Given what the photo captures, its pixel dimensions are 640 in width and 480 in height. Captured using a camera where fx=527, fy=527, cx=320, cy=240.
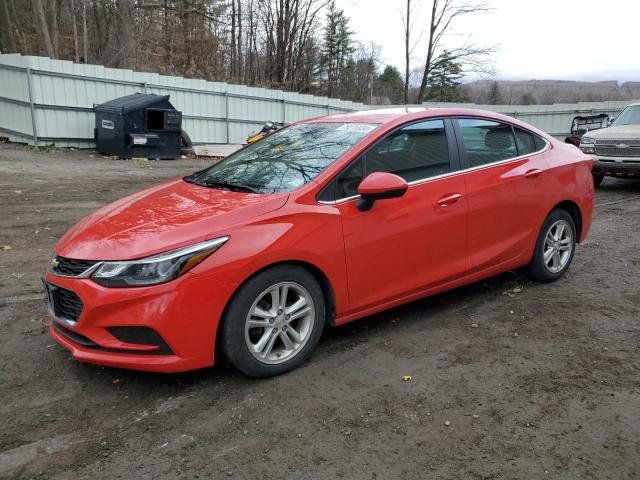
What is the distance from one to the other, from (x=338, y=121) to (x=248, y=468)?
277cm

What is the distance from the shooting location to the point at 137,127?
1348 cm

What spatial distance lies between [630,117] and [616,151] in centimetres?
145

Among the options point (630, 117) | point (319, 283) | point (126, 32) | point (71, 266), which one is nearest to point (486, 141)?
point (319, 283)

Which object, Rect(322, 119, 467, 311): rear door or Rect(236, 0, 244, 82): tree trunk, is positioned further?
Rect(236, 0, 244, 82): tree trunk

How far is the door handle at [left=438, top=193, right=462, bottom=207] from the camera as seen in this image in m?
3.95

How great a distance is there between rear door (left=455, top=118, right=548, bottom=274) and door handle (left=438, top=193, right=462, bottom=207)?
146 mm

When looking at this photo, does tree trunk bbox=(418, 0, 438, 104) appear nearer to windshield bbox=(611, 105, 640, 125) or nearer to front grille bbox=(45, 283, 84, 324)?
windshield bbox=(611, 105, 640, 125)

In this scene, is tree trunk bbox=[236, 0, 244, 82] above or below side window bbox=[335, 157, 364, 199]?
above

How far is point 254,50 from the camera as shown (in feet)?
123

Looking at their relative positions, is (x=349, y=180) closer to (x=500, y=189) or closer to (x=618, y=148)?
(x=500, y=189)

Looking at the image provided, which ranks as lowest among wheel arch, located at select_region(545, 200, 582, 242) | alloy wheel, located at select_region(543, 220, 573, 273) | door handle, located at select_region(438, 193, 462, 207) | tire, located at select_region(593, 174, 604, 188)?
tire, located at select_region(593, 174, 604, 188)

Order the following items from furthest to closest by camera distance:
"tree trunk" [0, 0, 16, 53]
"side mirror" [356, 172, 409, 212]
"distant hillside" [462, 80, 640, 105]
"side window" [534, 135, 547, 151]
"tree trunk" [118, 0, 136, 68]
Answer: "distant hillside" [462, 80, 640, 105] < "tree trunk" [0, 0, 16, 53] < "tree trunk" [118, 0, 136, 68] < "side window" [534, 135, 547, 151] < "side mirror" [356, 172, 409, 212]

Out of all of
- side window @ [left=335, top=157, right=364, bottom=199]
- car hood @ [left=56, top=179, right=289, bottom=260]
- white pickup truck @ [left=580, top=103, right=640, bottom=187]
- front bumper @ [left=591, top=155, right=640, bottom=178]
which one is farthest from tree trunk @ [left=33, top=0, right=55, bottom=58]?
side window @ [left=335, top=157, right=364, bottom=199]

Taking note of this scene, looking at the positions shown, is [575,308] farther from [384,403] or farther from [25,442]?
[25,442]
